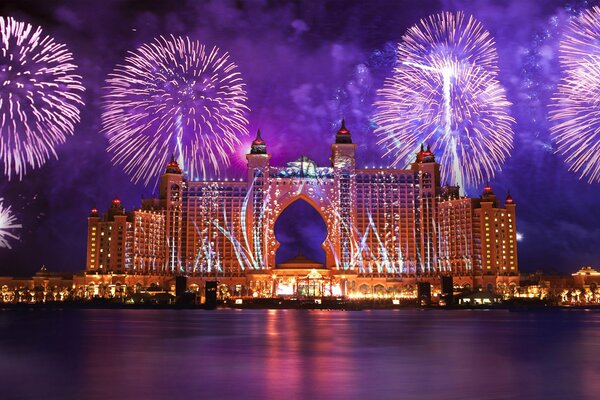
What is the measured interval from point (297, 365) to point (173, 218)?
124 metres

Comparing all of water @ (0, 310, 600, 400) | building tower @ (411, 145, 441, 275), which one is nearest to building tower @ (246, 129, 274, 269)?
building tower @ (411, 145, 441, 275)

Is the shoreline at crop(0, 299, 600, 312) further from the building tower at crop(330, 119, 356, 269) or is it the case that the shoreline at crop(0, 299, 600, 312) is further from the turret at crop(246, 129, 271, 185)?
the turret at crop(246, 129, 271, 185)

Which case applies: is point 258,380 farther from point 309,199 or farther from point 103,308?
point 309,199

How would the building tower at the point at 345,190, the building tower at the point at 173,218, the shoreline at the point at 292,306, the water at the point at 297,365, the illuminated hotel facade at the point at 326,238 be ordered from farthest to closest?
1. the building tower at the point at 173,218
2. the building tower at the point at 345,190
3. the illuminated hotel facade at the point at 326,238
4. the shoreline at the point at 292,306
5. the water at the point at 297,365

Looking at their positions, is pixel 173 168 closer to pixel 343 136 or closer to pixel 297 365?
pixel 343 136

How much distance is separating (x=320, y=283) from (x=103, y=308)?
148 ft

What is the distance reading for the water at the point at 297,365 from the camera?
25.8m

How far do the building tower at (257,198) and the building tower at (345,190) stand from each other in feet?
50.7

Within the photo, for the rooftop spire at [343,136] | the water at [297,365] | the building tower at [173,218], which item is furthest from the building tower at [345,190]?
the water at [297,365]

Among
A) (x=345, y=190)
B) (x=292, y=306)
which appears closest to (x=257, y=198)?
(x=345, y=190)

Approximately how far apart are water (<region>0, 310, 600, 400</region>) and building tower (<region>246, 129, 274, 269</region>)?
9506cm

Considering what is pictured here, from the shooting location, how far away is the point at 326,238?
152 m

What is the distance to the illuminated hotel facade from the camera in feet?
484

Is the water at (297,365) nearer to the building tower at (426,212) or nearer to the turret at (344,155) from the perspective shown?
the building tower at (426,212)
